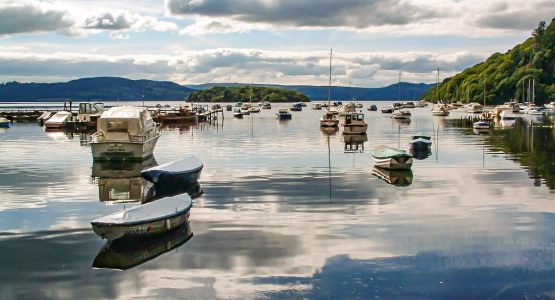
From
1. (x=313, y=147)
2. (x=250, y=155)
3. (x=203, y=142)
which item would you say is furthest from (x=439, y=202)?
(x=203, y=142)

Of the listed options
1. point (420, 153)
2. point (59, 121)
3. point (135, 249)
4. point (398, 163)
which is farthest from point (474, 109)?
point (135, 249)

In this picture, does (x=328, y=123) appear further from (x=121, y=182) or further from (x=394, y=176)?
(x=121, y=182)

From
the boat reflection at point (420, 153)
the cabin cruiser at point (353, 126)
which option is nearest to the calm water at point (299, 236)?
the boat reflection at point (420, 153)

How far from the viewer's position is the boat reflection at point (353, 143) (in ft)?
227

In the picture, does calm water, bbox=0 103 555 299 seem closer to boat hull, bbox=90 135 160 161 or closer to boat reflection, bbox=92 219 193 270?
boat reflection, bbox=92 219 193 270

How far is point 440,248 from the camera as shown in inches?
952

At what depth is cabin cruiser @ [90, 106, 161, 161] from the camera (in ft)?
182

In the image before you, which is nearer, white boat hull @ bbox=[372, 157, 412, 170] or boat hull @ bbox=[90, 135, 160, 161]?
white boat hull @ bbox=[372, 157, 412, 170]

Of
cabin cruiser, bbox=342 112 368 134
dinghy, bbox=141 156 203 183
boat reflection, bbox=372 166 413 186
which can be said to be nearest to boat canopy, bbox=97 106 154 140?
dinghy, bbox=141 156 203 183

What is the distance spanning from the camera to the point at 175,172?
132ft

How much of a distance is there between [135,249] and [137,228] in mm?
999

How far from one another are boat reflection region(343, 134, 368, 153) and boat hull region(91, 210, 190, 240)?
42364mm

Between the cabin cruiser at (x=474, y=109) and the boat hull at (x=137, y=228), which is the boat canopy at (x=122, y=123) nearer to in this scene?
the boat hull at (x=137, y=228)

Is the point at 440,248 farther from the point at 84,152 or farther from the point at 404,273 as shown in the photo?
the point at 84,152
